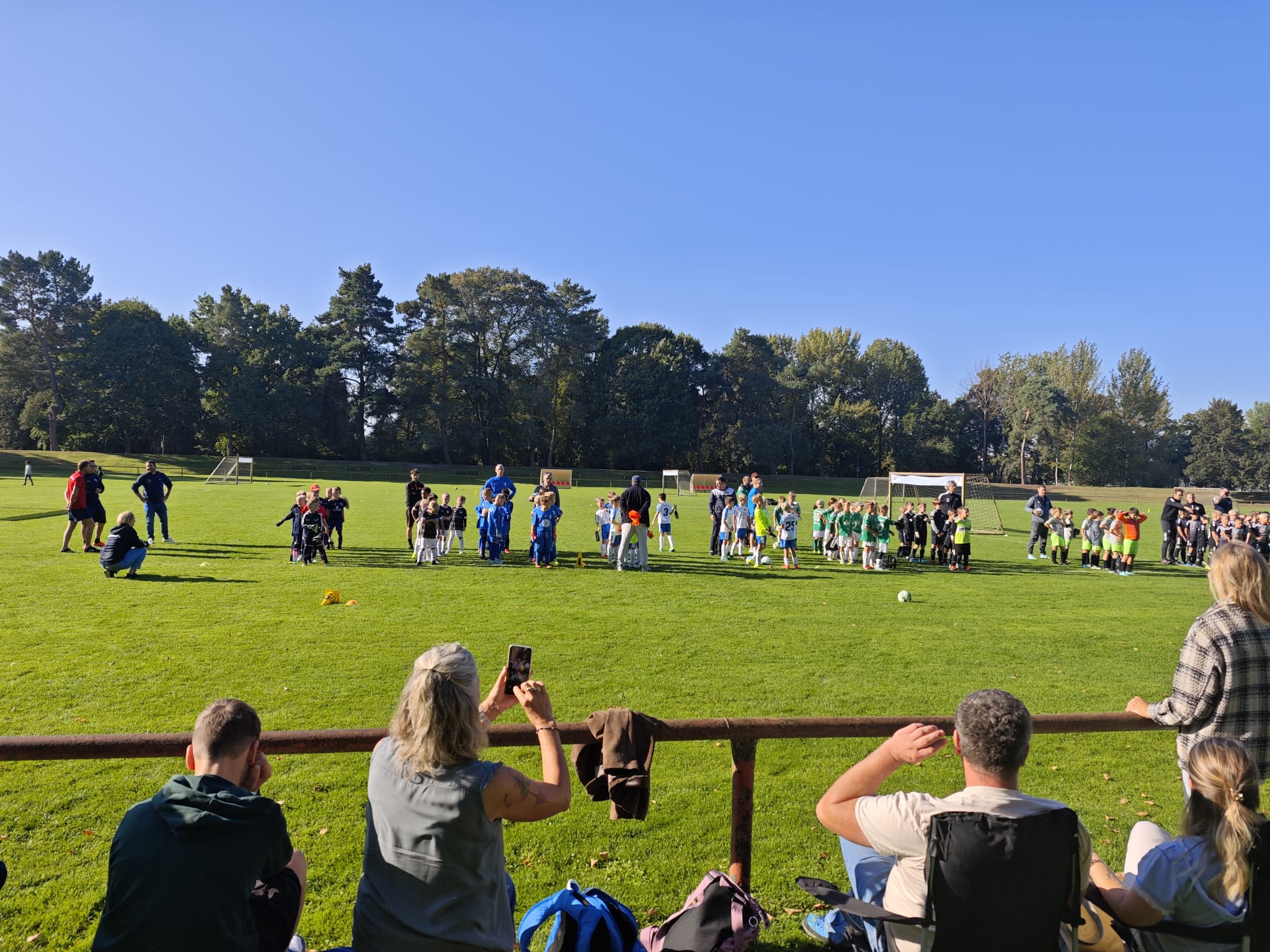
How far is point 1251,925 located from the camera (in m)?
2.48

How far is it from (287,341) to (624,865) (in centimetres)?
7047

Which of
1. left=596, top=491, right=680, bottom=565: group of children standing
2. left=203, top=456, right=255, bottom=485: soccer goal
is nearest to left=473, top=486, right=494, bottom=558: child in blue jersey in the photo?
left=596, top=491, right=680, bottom=565: group of children standing

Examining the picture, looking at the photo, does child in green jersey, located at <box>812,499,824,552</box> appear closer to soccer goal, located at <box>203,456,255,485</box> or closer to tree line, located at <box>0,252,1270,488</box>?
soccer goal, located at <box>203,456,255,485</box>

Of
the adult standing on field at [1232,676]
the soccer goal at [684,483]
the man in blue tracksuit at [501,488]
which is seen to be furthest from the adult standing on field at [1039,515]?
the soccer goal at [684,483]

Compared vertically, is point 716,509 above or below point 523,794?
above

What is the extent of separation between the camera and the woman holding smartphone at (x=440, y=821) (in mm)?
2365

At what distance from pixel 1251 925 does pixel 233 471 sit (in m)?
52.6

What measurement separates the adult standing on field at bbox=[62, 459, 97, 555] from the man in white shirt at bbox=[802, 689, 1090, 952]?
646 inches

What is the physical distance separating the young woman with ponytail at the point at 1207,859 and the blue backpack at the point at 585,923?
5.61ft

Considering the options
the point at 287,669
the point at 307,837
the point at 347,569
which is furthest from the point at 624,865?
the point at 347,569

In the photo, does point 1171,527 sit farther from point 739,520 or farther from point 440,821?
point 440,821

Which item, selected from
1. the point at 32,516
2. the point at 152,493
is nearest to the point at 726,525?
the point at 152,493

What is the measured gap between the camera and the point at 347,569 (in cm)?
1495

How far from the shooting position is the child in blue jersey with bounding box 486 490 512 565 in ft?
53.4
